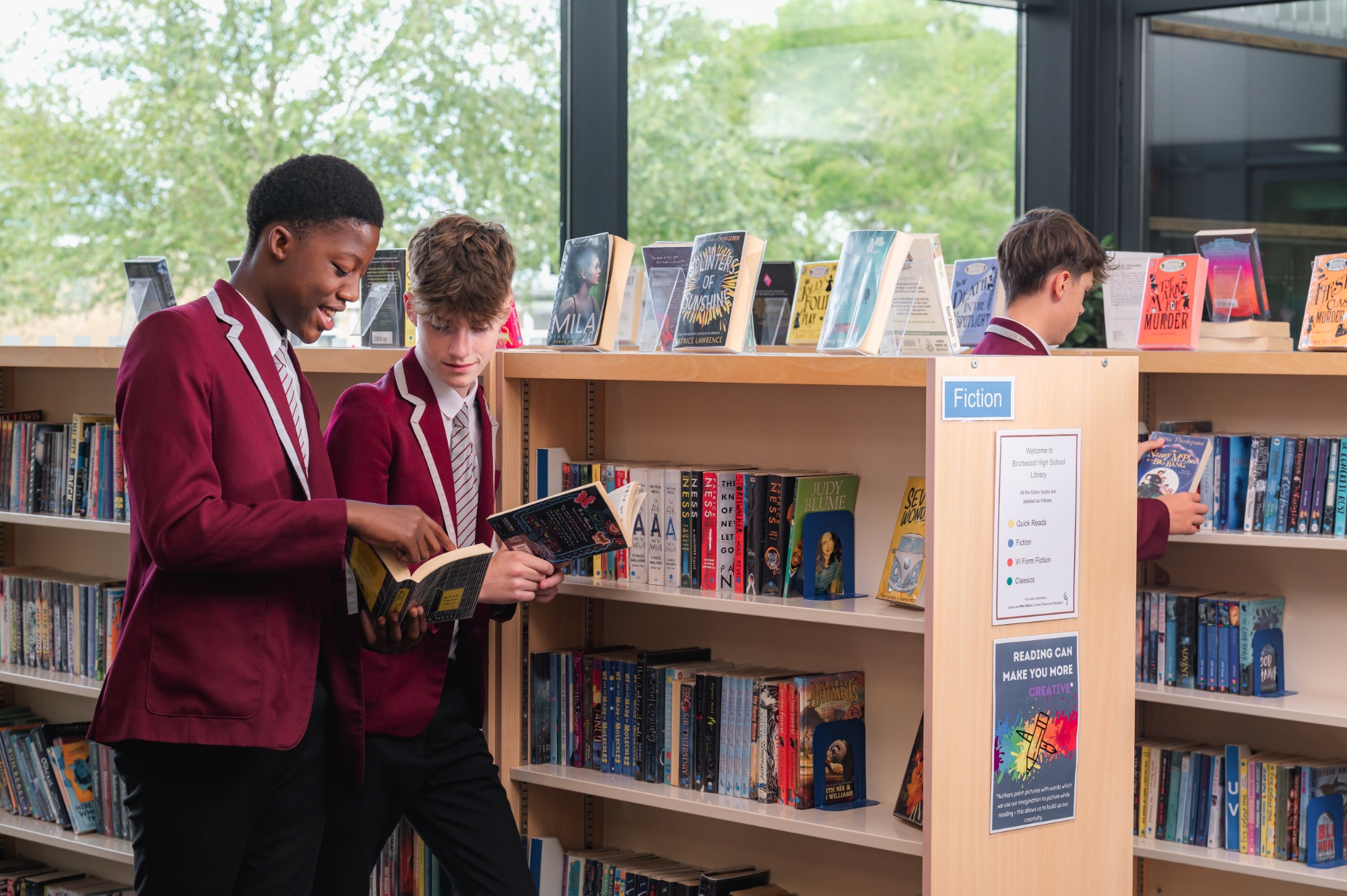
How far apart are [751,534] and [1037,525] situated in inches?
22.5

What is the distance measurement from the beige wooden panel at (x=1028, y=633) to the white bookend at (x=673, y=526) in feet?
2.31

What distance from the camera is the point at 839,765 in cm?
271

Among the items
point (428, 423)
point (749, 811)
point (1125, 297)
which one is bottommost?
point (749, 811)

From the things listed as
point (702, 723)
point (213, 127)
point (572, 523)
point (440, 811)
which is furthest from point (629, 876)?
point (213, 127)

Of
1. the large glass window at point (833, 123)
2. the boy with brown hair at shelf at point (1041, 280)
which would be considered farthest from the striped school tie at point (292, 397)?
the large glass window at point (833, 123)

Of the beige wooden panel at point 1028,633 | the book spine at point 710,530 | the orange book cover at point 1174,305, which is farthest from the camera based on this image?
the orange book cover at point 1174,305

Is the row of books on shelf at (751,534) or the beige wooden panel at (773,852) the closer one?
the row of books on shelf at (751,534)

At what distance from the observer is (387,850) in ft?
10.5

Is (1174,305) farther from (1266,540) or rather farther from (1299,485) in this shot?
(1266,540)

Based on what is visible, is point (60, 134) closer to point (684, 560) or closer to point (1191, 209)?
point (684, 560)

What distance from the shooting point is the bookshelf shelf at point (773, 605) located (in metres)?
2.46

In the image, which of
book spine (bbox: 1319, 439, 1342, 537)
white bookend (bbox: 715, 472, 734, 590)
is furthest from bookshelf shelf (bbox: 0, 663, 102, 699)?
book spine (bbox: 1319, 439, 1342, 537)

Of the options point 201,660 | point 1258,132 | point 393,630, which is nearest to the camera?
point 201,660

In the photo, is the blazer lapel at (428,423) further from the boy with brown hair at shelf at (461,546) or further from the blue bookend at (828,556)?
the blue bookend at (828,556)
